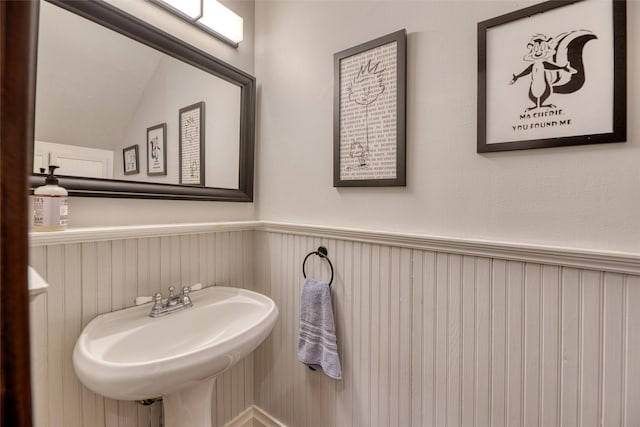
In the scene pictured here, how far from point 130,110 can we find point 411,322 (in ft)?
4.27

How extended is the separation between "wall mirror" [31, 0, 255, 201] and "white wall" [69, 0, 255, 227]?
46 mm

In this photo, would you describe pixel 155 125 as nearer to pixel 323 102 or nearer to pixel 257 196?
pixel 257 196

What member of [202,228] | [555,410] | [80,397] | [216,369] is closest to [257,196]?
[202,228]

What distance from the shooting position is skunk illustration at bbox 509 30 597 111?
2.58 feet

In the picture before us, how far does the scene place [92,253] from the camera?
37.4 inches

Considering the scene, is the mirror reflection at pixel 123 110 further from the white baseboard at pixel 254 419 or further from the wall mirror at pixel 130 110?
the white baseboard at pixel 254 419

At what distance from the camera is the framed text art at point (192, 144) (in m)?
1.22

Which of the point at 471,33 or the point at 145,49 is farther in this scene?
the point at 145,49

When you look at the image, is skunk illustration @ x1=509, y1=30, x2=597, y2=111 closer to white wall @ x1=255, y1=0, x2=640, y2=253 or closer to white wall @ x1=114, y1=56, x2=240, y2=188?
A: white wall @ x1=255, y1=0, x2=640, y2=253

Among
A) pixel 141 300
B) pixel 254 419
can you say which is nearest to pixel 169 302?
pixel 141 300

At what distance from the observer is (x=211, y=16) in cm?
127

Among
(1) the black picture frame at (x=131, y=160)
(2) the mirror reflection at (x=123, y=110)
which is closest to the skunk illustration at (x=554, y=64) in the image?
(2) the mirror reflection at (x=123, y=110)

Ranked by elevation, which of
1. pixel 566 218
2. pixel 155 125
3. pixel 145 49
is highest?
pixel 145 49

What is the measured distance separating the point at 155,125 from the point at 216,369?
924 millimetres
